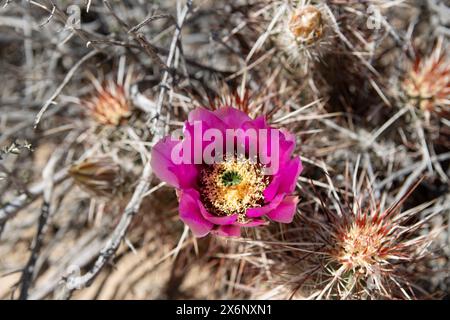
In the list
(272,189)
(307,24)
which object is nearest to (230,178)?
(272,189)

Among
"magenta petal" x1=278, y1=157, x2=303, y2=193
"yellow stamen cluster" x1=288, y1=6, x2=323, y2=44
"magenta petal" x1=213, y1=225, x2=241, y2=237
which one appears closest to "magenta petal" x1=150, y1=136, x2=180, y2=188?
"magenta petal" x1=213, y1=225, x2=241, y2=237

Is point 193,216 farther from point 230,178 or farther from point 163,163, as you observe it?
point 230,178

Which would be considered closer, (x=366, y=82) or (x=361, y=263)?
(x=361, y=263)

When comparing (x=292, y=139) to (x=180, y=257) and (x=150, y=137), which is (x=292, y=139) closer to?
(x=150, y=137)

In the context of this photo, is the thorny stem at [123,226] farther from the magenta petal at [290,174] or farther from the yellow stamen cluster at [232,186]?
the magenta petal at [290,174]

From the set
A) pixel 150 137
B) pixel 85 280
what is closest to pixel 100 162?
pixel 150 137

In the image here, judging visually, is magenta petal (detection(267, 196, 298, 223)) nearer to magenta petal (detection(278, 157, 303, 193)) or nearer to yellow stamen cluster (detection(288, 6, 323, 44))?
magenta petal (detection(278, 157, 303, 193))
